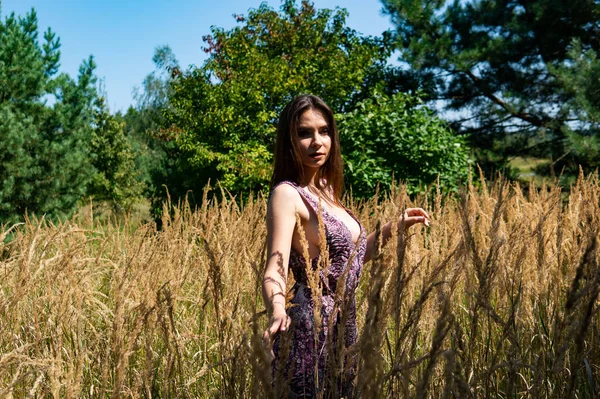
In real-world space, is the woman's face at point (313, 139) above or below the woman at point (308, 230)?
above

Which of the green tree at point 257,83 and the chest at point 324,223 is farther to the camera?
the green tree at point 257,83

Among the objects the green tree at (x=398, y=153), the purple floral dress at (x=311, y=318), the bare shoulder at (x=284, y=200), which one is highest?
the green tree at (x=398, y=153)

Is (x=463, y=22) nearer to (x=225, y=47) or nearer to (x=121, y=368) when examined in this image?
(x=225, y=47)

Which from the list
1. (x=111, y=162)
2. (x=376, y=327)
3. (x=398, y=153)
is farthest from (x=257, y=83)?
(x=376, y=327)

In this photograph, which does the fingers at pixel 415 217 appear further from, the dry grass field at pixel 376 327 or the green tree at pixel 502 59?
the green tree at pixel 502 59

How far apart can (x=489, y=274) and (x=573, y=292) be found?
0.35 meters

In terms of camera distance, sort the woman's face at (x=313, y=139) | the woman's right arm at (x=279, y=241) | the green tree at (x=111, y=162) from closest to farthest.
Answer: the woman's right arm at (x=279, y=241)
the woman's face at (x=313, y=139)
the green tree at (x=111, y=162)

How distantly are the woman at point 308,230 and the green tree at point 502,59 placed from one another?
756 centimetres

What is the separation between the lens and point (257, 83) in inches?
351

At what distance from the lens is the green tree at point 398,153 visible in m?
6.78

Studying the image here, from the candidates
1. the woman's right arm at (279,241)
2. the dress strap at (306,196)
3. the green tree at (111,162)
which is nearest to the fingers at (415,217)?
the dress strap at (306,196)

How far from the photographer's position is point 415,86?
31.8ft

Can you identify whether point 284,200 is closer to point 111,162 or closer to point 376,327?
point 376,327

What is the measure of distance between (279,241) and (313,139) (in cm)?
45
